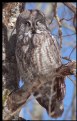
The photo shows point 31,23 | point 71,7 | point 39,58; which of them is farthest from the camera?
point 31,23

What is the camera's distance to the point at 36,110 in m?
9.44

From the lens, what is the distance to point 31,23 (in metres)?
4.19

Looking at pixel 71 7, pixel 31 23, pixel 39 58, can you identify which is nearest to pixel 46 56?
pixel 39 58

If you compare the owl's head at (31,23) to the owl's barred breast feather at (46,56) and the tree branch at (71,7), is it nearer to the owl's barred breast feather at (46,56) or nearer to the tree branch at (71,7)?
the owl's barred breast feather at (46,56)

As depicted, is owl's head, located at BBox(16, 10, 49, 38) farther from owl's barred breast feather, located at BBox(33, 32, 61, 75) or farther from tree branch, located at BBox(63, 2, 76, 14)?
tree branch, located at BBox(63, 2, 76, 14)

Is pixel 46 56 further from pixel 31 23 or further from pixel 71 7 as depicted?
pixel 71 7

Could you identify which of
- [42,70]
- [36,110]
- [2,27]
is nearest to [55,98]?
[42,70]

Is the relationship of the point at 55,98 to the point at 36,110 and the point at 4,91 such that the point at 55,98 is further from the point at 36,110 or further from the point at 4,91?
the point at 36,110

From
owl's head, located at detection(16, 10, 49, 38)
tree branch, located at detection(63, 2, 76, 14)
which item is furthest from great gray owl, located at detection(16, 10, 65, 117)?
tree branch, located at detection(63, 2, 76, 14)

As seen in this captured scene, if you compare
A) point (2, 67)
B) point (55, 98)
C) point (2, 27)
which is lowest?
point (55, 98)

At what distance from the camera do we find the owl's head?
408 centimetres

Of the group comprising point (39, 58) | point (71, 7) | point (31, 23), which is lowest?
point (39, 58)

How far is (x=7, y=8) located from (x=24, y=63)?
51cm

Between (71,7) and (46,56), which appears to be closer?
(71,7)
